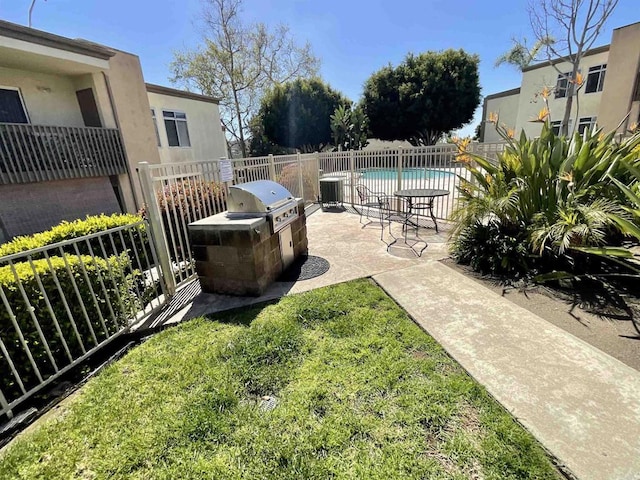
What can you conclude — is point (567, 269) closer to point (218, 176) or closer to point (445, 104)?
point (218, 176)

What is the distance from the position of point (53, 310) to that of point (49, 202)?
7320 mm

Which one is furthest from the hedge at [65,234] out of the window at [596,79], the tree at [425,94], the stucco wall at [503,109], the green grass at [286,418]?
the stucco wall at [503,109]

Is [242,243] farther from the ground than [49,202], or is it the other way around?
[49,202]

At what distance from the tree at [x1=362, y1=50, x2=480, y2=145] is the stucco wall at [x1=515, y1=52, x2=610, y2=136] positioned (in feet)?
17.0

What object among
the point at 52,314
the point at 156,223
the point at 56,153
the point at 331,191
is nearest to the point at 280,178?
the point at 331,191

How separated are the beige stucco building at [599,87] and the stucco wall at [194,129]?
42.7ft

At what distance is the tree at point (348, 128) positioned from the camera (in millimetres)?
23891

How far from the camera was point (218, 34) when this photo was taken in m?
22.8

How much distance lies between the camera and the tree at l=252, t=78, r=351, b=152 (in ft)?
81.8

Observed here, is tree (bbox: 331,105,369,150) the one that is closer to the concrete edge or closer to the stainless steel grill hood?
the stainless steel grill hood

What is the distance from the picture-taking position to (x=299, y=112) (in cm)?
2505

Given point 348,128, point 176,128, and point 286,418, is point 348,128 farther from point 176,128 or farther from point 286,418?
point 286,418

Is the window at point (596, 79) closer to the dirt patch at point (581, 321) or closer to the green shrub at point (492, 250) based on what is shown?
the green shrub at point (492, 250)

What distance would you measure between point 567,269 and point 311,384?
3717mm
